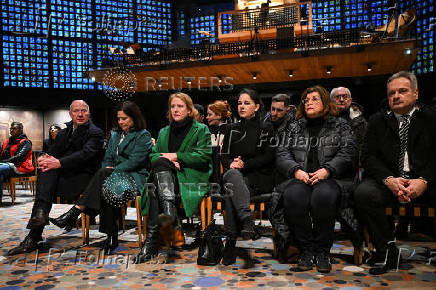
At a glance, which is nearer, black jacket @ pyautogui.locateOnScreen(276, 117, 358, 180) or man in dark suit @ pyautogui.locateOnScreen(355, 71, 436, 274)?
man in dark suit @ pyautogui.locateOnScreen(355, 71, 436, 274)

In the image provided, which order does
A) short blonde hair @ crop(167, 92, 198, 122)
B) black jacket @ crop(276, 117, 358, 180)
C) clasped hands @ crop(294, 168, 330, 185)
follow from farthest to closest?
short blonde hair @ crop(167, 92, 198, 122) < black jacket @ crop(276, 117, 358, 180) < clasped hands @ crop(294, 168, 330, 185)

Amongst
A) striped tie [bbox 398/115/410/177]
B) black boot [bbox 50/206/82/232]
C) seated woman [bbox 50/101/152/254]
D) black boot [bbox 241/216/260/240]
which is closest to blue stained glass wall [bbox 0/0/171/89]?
seated woman [bbox 50/101/152/254]

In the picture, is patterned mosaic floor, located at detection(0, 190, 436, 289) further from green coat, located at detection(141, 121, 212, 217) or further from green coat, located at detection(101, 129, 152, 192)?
green coat, located at detection(101, 129, 152, 192)

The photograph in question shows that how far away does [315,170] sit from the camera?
2902 mm

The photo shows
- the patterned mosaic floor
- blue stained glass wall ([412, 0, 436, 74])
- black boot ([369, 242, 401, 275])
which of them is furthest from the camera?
blue stained glass wall ([412, 0, 436, 74])

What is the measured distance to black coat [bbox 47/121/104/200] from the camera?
11.5ft

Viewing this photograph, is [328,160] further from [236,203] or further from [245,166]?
[236,203]

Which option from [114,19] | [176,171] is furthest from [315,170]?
[114,19]

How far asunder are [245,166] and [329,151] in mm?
698

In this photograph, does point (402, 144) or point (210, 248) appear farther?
point (210, 248)

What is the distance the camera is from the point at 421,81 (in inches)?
516

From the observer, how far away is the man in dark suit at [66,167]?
325 cm


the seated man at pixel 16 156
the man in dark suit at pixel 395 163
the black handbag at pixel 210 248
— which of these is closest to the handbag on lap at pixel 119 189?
the black handbag at pixel 210 248

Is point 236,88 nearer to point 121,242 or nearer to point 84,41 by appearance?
point 84,41
